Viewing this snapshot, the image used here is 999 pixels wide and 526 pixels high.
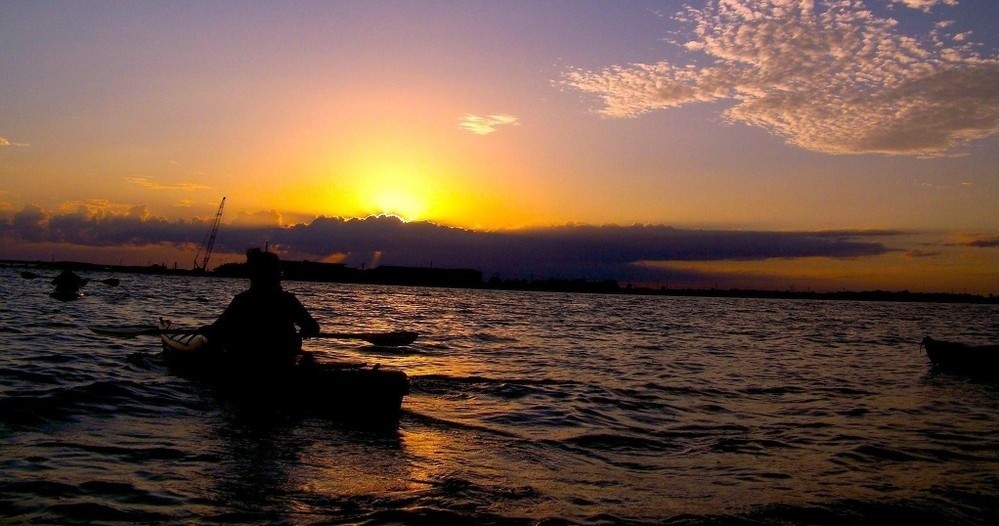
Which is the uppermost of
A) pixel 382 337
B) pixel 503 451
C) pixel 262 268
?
pixel 262 268

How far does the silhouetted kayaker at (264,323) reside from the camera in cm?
1172

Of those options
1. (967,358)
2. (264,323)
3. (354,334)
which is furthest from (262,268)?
(967,358)

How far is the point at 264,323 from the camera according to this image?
469 inches

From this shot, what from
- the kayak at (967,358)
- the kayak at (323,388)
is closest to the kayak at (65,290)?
the kayak at (323,388)

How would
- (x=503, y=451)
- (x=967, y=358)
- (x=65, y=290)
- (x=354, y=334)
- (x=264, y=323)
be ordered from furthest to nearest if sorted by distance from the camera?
(x=65, y=290)
(x=967, y=358)
(x=354, y=334)
(x=264, y=323)
(x=503, y=451)

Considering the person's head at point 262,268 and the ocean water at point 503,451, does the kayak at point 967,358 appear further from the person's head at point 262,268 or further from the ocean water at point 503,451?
the person's head at point 262,268

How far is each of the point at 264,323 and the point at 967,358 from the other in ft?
69.9

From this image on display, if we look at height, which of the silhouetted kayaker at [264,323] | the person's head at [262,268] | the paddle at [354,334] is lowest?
the paddle at [354,334]

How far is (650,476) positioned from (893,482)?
9.77ft

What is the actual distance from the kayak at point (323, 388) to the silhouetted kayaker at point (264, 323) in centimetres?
30

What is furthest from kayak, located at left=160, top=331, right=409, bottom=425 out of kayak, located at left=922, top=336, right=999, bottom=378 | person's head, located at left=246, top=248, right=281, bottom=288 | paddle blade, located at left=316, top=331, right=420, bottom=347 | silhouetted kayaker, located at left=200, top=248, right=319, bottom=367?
kayak, located at left=922, top=336, right=999, bottom=378

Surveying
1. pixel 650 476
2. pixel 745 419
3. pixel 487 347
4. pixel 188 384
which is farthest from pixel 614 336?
pixel 650 476

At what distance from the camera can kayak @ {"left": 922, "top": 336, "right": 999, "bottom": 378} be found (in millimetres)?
21812

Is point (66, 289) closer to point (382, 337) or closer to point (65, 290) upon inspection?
point (65, 290)
